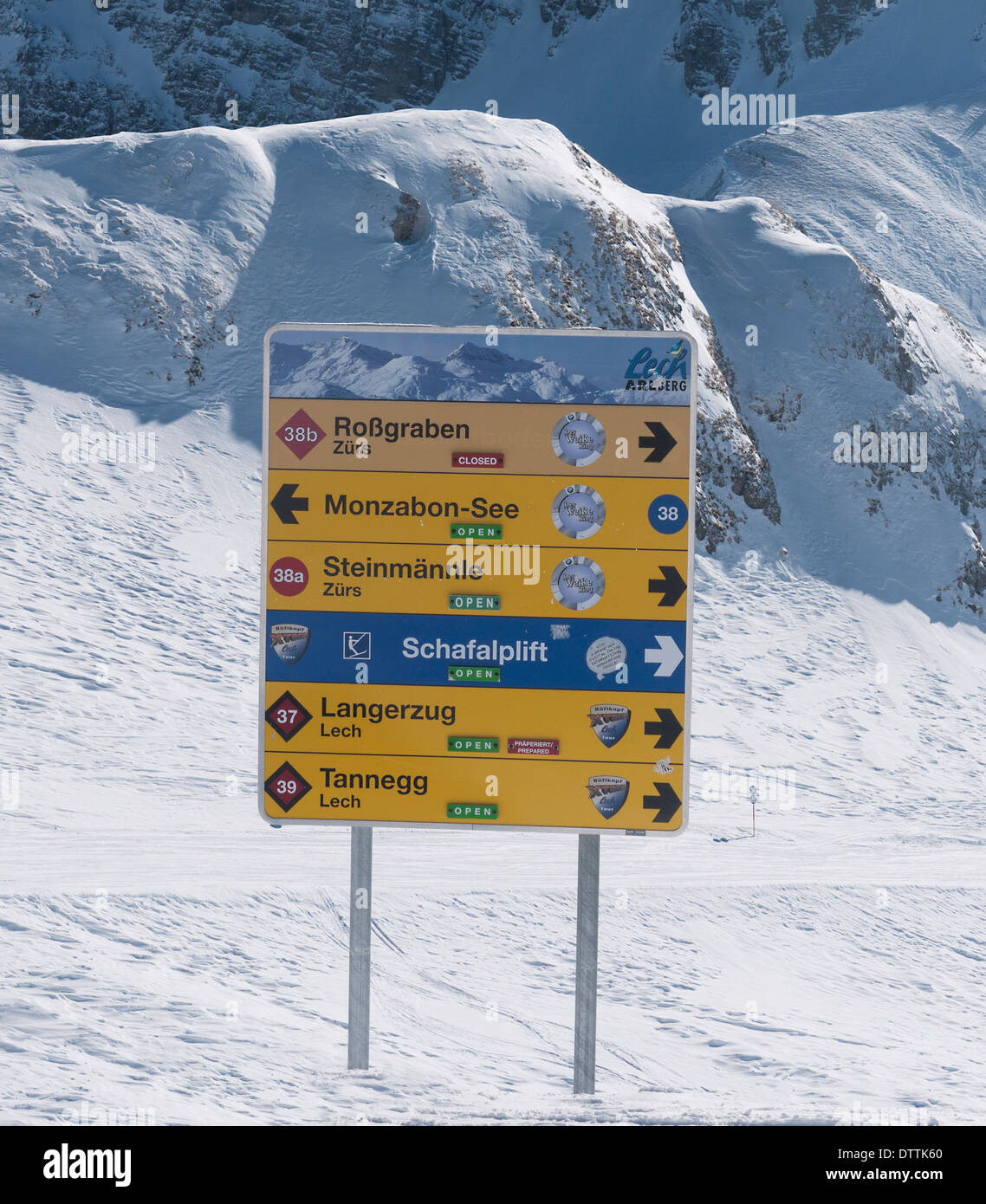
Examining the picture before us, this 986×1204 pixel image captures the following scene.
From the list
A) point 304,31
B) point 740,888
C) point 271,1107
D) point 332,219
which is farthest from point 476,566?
point 304,31

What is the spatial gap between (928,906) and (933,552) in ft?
56.6

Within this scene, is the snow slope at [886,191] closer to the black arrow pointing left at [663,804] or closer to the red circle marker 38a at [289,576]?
the black arrow pointing left at [663,804]

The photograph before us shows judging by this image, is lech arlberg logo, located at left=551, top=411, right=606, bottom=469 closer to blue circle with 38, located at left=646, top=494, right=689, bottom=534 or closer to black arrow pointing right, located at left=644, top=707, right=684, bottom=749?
blue circle with 38, located at left=646, top=494, right=689, bottom=534

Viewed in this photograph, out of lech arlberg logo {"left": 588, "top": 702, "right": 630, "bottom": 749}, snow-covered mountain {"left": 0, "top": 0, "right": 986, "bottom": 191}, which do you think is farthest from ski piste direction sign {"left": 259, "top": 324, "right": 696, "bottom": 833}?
snow-covered mountain {"left": 0, "top": 0, "right": 986, "bottom": 191}

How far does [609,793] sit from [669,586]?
4.13 ft

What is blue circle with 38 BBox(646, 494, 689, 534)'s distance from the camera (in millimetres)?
6703

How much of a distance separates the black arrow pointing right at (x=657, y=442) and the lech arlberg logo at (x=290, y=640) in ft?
7.40

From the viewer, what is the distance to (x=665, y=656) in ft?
22.0

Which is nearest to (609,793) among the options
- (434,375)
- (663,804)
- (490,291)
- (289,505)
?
(663,804)

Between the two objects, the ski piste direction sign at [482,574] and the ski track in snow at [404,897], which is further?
the ski track in snow at [404,897]

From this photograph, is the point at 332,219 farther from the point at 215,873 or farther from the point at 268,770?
the point at 268,770

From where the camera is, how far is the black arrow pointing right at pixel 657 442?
6.69 metres

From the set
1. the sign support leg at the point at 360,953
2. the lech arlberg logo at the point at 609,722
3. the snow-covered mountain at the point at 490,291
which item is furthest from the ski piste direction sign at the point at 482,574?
the snow-covered mountain at the point at 490,291

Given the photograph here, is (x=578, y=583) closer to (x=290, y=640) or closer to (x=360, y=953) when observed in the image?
(x=290, y=640)
